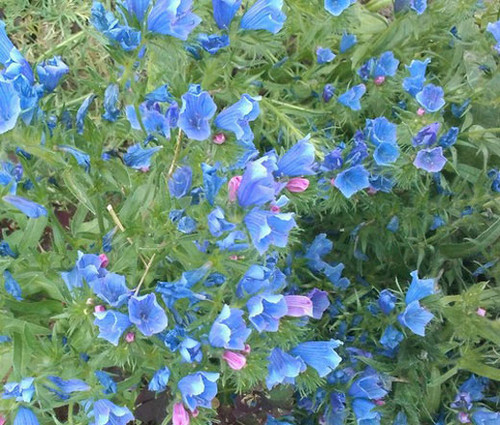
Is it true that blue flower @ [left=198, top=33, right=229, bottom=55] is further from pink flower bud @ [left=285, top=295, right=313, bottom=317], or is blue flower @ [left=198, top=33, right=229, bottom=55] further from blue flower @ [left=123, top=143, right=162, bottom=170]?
pink flower bud @ [left=285, top=295, right=313, bottom=317]

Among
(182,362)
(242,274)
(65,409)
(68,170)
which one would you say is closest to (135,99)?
(68,170)

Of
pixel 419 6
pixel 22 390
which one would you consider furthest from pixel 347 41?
pixel 22 390

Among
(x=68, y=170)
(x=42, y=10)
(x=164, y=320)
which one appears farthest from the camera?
(x=42, y=10)

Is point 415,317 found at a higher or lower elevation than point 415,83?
lower

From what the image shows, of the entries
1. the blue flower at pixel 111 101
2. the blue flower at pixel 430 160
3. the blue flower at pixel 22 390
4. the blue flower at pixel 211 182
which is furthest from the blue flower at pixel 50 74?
the blue flower at pixel 430 160

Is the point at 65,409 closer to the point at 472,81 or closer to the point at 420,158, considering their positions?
the point at 420,158

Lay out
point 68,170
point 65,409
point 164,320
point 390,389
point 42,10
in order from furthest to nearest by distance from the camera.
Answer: point 42,10, point 65,409, point 390,389, point 68,170, point 164,320

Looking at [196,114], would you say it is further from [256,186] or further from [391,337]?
[391,337]
